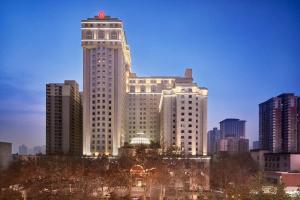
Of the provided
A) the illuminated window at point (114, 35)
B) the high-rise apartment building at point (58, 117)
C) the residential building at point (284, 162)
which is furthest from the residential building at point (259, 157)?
the high-rise apartment building at point (58, 117)

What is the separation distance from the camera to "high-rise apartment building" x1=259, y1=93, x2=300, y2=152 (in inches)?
1374

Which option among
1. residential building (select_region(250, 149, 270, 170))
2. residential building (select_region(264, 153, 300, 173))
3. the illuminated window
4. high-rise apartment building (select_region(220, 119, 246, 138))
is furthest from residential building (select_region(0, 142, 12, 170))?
high-rise apartment building (select_region(220, 119, 246, 138))

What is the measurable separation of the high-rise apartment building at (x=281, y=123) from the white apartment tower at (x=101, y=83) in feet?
66.4

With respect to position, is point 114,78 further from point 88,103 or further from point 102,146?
point 102,146

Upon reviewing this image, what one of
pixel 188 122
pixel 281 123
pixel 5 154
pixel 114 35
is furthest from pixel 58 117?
pixel 281 123

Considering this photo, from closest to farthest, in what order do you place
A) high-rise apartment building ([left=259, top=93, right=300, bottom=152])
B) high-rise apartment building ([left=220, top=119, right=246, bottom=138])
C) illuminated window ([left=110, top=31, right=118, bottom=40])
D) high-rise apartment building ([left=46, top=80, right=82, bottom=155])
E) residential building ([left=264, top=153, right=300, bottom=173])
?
residential building ([left=264, top=153, right=300, bottom=173]) < illuminated window ([left=110, top=31, right=118, bottom=40]) < high-rise apartment building ([left=259, top=93, right=300, bottom=152]) < high-rise apartment building ([left=46, top=80, right=82, bottom=155]) < high-rise apartment building ([left=220, top=119, right=246, bottom=138])

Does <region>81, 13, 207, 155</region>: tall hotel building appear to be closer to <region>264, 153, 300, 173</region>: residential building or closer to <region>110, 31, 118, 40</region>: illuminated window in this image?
<region>110, 31, 118, 40</region>: illuminated window

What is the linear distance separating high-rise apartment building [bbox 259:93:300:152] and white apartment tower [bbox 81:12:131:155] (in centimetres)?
2024

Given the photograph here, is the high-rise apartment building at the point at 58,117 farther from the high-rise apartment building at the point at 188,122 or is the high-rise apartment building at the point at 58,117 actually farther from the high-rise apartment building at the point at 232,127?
the high-rise apartment building at the point at 232,127

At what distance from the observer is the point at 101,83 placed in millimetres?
29516

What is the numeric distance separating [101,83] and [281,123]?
75.2ft

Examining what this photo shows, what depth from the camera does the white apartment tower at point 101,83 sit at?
29.2m

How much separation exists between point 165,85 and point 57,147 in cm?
1527

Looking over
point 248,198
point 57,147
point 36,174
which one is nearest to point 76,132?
point 57,147
